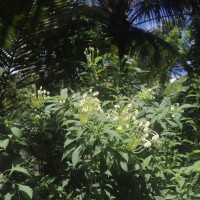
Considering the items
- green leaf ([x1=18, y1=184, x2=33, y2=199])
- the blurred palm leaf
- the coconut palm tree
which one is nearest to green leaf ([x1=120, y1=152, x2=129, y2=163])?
green leaf ([x1=18, y1=184, x2=33, y2=199])

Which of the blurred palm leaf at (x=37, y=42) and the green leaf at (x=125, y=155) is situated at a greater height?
the blurred palm leaf at (x=37, y=42)

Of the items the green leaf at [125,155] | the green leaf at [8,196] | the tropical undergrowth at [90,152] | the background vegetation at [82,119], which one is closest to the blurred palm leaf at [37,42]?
the background vegetation at [82,119]

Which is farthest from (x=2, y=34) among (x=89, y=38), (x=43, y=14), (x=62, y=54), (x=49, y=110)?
(x=49, y=110)

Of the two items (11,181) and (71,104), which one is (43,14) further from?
(11,181)

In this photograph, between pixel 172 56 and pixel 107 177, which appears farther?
pixel 172 56

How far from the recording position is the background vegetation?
186 cm

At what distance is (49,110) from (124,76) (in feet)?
3.81

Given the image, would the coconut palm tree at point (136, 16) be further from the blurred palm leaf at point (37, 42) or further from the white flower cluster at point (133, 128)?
the white flower cluster at point (133, 128)

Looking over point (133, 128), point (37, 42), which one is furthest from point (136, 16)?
point (133, 128)

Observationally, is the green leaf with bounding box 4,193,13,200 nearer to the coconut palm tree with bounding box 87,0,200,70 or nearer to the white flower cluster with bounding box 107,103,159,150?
the white flower cluster with bounding box 107,103,159,150

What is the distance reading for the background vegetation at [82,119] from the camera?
6.09ft

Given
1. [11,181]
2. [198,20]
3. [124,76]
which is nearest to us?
[11,181]

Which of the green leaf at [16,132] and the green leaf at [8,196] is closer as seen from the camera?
the green leaf at [8,196]

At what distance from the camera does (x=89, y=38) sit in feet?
15.2
